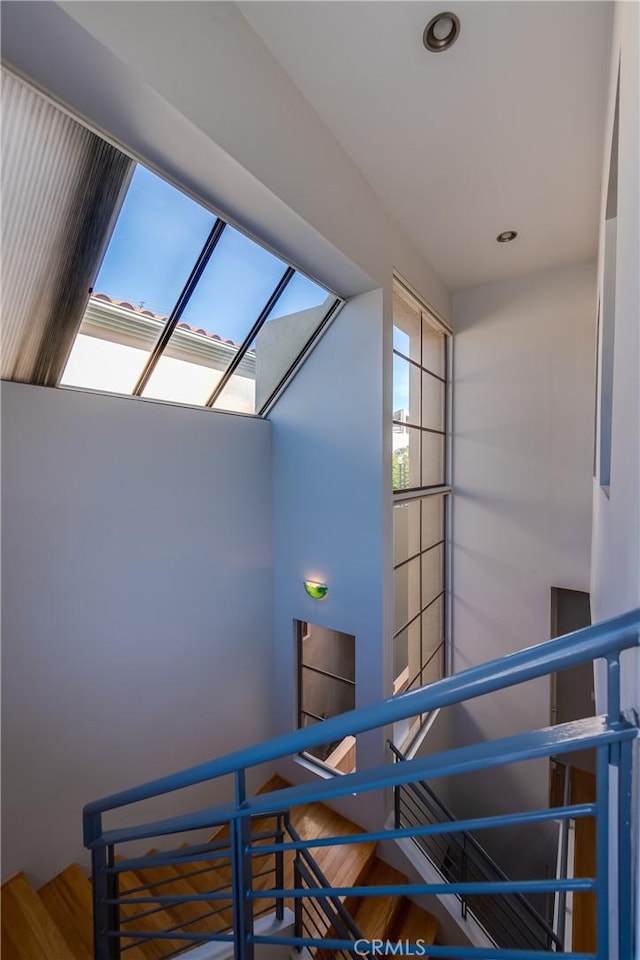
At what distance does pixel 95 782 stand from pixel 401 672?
2941 millimetres

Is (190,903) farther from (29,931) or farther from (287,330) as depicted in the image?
(287,330)

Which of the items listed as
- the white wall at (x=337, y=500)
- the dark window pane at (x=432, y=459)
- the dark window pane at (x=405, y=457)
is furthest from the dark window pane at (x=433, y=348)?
the white wall at (x=337, y=500)

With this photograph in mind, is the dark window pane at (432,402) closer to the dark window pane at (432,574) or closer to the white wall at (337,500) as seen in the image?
the white wall at (337,500)

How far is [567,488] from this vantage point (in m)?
4.36

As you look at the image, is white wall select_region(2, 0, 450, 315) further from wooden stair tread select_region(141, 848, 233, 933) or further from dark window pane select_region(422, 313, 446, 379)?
wooden stair tread select_region(141, 848, 233, 933)

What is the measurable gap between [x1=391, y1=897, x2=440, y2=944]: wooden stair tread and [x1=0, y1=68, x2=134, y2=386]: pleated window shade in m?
4.92

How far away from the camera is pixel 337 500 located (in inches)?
147

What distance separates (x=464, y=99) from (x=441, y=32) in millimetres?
430

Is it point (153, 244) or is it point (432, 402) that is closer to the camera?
point (153, 244)

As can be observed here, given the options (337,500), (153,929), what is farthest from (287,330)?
(153,929)

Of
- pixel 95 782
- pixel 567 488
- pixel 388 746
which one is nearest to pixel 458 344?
pixel 567 488

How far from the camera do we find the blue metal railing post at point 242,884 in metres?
1.26

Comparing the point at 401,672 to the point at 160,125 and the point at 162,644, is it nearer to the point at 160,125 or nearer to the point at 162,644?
the point at 162,644

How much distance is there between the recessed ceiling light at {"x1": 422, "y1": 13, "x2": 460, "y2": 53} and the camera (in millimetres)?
1948
